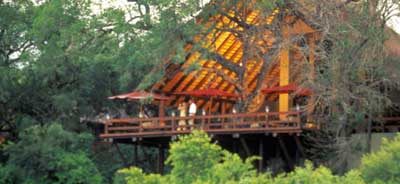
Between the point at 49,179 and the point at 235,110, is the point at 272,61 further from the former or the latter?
the point at 49,179

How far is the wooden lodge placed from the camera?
27203 millimetres

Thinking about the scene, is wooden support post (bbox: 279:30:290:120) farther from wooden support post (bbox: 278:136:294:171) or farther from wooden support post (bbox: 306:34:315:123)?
wooden support post (bbox: 306:34:315:123)

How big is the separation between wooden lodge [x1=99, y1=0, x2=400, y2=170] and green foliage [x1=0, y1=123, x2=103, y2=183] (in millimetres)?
2373

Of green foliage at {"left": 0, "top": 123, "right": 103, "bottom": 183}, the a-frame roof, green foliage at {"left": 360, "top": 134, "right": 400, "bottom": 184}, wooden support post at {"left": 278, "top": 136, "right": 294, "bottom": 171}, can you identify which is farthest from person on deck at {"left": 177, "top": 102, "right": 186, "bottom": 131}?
green foliage at {"left": 360, "top": 134, "right": 400, "bottom": 184}

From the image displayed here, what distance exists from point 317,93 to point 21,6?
13.8 meters

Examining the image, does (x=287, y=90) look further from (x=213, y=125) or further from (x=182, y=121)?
(x=182, y=121)

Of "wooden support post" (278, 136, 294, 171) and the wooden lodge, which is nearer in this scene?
the wooden lodge

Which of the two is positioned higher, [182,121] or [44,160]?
[182,121]

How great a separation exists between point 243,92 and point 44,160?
741cm

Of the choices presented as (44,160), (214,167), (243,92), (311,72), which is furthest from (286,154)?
(214,167)

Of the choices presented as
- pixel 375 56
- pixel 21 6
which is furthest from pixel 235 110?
pixel 21 6

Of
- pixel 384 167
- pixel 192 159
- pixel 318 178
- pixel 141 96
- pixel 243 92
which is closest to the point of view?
pixel 318 178

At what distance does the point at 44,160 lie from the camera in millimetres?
32219

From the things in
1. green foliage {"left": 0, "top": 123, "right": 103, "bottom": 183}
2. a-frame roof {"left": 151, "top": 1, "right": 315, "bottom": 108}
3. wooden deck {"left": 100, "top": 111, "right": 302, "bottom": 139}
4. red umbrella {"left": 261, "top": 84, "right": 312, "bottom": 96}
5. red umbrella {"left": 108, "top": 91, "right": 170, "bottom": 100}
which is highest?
a-frame roof {"left": 151, "top": 1, "right": 315, "bottom": 108}
